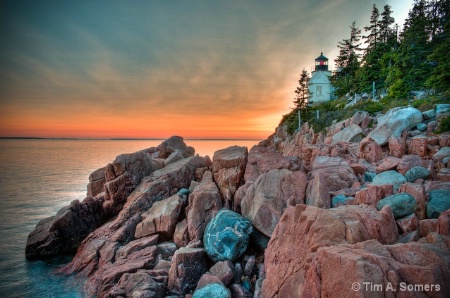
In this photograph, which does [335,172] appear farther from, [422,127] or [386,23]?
[386,23]

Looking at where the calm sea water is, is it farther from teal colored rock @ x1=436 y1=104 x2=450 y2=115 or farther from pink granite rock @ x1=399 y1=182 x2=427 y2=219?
teal colored rock @ x1=436 y1=104 x2=450 y2=115

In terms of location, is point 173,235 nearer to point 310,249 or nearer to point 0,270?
point 310,249

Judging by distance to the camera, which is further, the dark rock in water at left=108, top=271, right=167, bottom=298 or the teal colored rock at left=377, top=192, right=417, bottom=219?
the dark rock in water at left=108, top=271, right=167, bottom=298

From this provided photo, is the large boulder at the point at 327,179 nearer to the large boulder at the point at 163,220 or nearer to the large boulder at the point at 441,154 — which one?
the large boulder at the point at 441,154

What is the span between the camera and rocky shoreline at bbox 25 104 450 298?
5.60 metres

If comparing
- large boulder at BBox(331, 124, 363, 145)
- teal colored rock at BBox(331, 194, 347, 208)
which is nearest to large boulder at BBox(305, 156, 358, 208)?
teal colored rock at BBox(331, 194, 347, 208)

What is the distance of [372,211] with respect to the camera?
28.2ft

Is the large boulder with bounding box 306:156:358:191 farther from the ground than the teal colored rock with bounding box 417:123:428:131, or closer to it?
closer to it

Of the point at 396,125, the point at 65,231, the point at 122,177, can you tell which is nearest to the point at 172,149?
the point at 122,177

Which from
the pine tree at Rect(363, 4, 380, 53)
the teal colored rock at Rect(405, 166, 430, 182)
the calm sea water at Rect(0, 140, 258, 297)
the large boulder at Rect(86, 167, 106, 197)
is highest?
the pine tree at Rect(363, 4, 380, 53)

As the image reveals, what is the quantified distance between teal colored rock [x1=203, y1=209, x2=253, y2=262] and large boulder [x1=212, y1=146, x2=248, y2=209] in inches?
97.8

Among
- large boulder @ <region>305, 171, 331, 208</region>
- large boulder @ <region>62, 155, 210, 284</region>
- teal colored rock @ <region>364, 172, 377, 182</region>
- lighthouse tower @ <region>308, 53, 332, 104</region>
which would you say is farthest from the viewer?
lighthouse tower @ <region>308, 53, 332, 104</region>

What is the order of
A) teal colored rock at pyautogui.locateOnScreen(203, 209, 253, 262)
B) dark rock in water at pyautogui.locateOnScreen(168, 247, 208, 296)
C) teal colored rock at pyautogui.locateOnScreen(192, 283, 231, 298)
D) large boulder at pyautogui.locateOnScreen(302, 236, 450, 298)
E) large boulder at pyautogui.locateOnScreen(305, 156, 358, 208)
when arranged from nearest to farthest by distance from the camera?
large boulder at pyautogui.locateOnScreen(302, 236, 450, 298) → teal colored rock at pyautogui.locateOnScreen(192, 283, 231, 298) → dark rock in water at pyautogui.locateOnScreen(168, 247, 208, 296) → teal colored rock at pyautogui.locateOnScreen(203, 209, 253, 262) → large boulder at pyautogui.locateOnScreen(305, 156, 358, 208)

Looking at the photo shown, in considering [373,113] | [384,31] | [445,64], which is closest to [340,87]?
[384,31]
